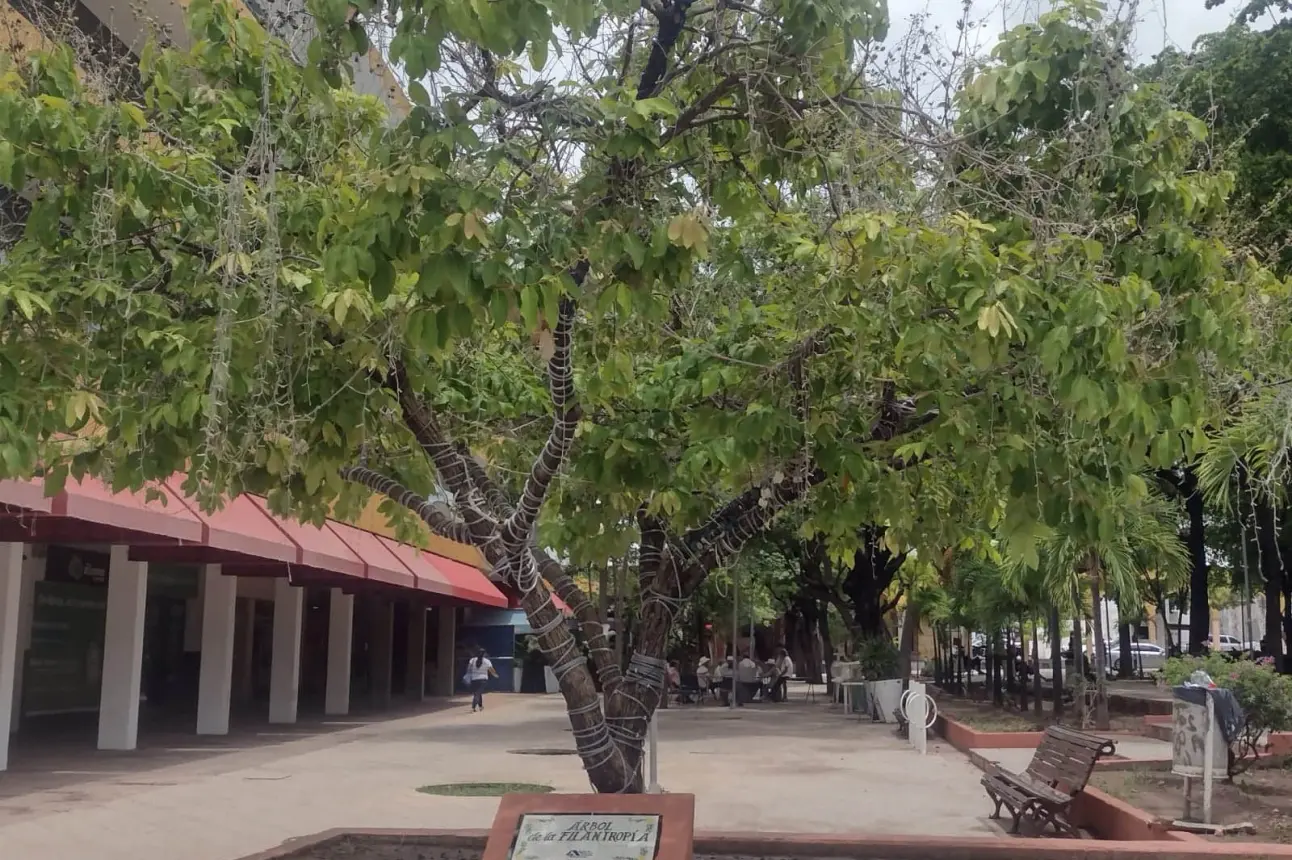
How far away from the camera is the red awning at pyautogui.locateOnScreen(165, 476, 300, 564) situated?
15164mm

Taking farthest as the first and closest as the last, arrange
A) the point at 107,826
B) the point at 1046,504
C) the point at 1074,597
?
1. the point at 1074,597
2. the point at 107,826
3. the point at 1046,504

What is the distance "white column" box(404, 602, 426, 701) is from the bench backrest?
86.7ft


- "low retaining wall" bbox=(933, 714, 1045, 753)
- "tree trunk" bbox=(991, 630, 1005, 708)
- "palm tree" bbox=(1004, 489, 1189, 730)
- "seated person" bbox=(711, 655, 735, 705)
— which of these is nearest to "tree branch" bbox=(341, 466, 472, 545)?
"palm tree" bbox=(1004, 489, 1189, 730)

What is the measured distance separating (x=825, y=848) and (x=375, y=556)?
15.4m

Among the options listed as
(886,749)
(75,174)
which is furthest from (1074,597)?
(75,174)

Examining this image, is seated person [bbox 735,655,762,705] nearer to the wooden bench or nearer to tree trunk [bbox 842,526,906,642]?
tree trunk [bbox 842,526,906,642]

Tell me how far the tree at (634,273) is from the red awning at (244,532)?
25.4ft

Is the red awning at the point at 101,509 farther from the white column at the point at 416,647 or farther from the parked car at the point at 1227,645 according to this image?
the parked car at the point at 1227,645

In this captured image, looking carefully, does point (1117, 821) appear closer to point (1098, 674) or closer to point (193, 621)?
point (1098, 674)

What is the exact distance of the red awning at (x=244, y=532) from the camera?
15164mm

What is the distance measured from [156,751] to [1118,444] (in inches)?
622

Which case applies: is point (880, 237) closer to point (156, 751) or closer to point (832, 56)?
point (832, 56)

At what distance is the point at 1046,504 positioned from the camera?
623cm

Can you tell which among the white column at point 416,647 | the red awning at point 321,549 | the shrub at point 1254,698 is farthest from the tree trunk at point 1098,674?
the white column at point 416,647
